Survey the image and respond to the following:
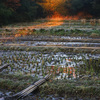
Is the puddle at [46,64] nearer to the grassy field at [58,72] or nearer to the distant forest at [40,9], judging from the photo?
the grassy field at [58,72]

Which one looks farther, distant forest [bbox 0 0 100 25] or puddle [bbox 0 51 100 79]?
distant forest [bbox 0 0 100 25]

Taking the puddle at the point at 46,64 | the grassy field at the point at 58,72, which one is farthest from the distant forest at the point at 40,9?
the puddle at the point at 46,64

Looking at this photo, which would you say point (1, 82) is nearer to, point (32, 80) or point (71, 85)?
point (32, 80)

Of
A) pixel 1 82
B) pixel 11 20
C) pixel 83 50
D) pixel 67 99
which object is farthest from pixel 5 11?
pixel 67 99

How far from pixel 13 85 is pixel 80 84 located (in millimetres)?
1711

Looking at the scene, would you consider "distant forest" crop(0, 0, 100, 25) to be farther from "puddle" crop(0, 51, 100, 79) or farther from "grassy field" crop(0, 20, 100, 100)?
"puddle" crop(0, 51, 100, 79)

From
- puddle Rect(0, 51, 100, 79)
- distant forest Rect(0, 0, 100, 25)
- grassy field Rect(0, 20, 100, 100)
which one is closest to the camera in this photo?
grassy field Rect(0, 20, 100, 100)

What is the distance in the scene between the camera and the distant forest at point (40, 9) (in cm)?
2583

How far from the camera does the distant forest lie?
84.7ft

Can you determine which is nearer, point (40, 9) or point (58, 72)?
point (58, 72)

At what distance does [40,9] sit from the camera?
35.9 metres

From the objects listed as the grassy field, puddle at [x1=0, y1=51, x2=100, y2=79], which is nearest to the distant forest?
the grassy field

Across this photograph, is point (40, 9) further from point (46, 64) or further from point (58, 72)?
point (58, 72)

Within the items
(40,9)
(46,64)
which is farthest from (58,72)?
(40,9)
